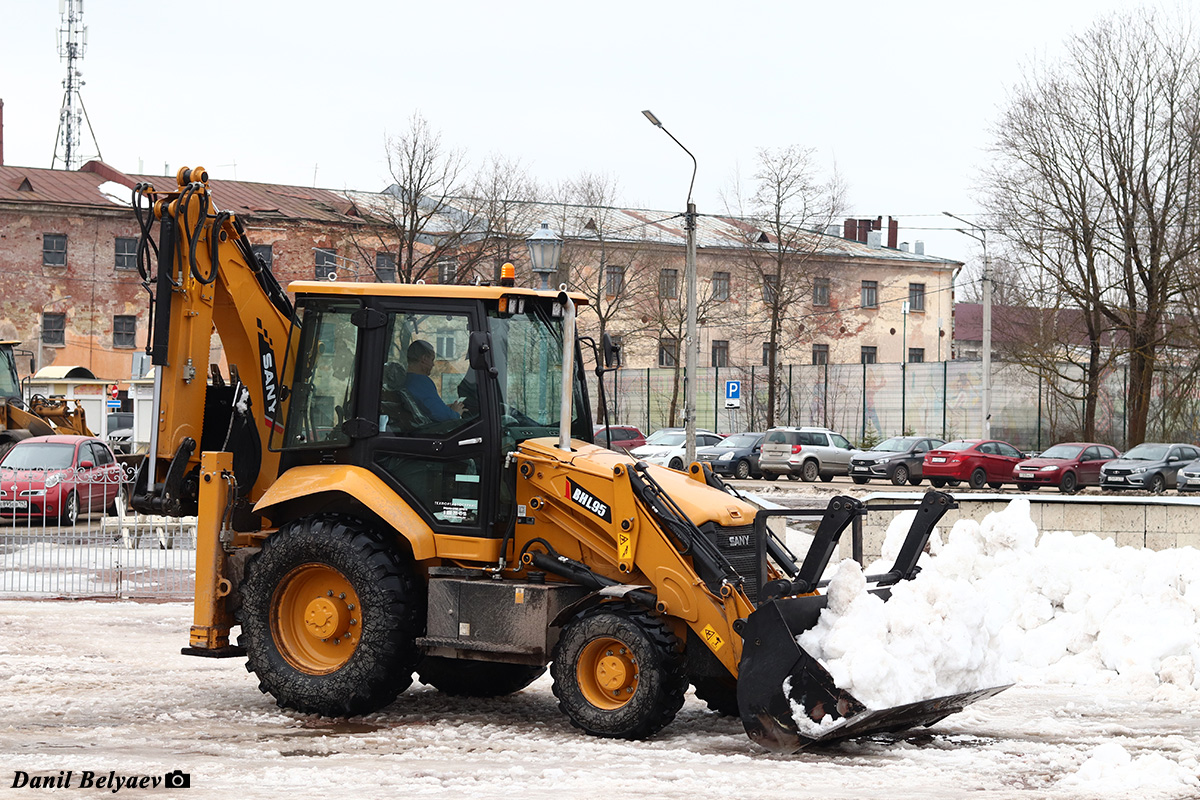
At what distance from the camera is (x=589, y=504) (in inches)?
337

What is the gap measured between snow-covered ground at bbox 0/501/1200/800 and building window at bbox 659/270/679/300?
45730 mm

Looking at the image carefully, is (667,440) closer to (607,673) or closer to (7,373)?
(7,373)

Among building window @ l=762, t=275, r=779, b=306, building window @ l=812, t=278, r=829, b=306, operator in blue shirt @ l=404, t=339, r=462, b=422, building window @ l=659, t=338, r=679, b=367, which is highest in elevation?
building window @ l=812, t=278, r=829, b=306

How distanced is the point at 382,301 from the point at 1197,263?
36156mm

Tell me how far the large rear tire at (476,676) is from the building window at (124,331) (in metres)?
49.3

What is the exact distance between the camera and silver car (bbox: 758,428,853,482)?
1667 inches

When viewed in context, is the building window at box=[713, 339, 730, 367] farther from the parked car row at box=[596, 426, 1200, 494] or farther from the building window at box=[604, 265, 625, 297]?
the parked car row at box=[596, 426, 1200, 494]

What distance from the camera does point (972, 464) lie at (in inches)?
1512

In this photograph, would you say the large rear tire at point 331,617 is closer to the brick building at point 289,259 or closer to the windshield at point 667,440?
the windshield at point 667,440

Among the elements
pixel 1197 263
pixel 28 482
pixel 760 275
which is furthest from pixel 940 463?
pixel 28 482

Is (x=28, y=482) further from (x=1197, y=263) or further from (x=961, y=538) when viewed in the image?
(x=1197, y=263)

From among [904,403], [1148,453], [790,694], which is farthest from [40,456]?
[904,403]

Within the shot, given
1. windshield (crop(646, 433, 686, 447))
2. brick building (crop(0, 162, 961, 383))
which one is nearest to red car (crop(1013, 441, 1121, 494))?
windshield (crop(646, 433, 686, 447))

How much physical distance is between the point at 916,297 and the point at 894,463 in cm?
3120
